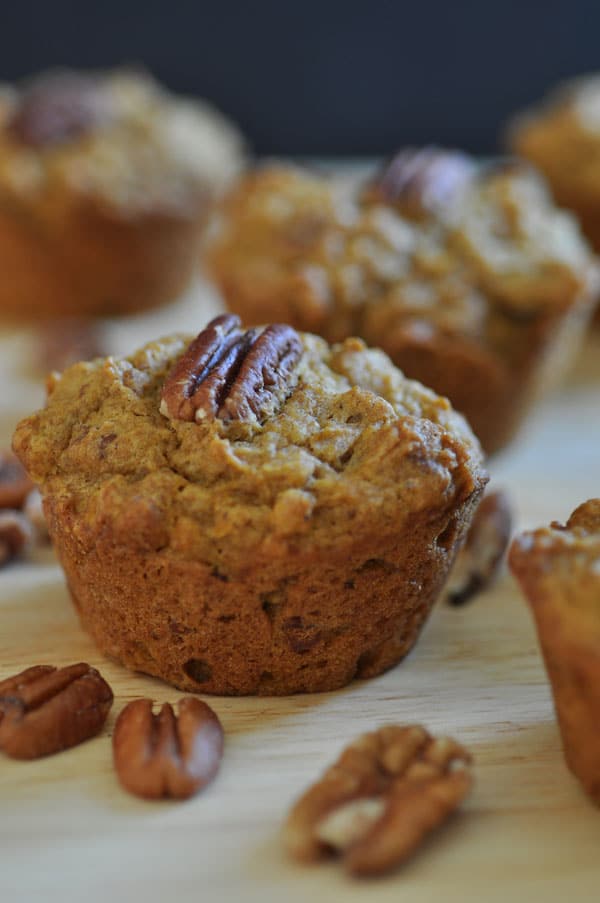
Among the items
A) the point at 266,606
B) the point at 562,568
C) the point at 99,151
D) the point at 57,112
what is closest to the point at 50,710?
the point at 266,606

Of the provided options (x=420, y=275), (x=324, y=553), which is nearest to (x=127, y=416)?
(x=324, y=553)

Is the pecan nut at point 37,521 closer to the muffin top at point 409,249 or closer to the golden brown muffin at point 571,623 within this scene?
the muffin top at point 409,249

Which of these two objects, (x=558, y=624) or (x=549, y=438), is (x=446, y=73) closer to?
(x=549, y=438)

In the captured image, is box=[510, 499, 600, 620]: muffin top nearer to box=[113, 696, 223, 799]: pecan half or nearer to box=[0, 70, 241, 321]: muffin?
box=[113, 696, 223, 799]: pecan half

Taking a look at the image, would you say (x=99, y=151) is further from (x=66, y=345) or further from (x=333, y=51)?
(x=333, y=51)

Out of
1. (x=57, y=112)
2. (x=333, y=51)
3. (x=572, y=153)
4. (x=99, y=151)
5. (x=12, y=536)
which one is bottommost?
(x=12, y=536)
